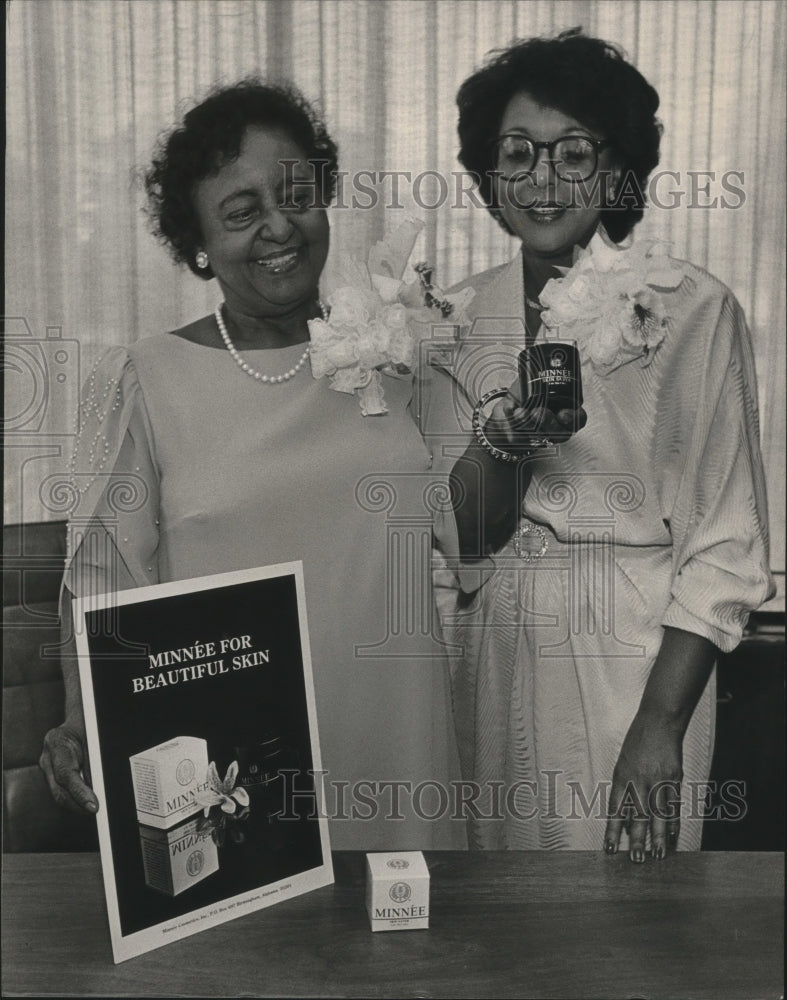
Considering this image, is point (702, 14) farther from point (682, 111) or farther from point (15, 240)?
point (15, 240)

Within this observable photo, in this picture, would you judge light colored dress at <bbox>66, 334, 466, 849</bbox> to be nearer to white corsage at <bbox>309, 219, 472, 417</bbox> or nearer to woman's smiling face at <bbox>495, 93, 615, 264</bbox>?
white corsage at <bbox>309, 219, 472, 417</bbox>

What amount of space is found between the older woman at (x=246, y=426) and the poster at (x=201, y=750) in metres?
0.32

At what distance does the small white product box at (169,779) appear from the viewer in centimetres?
94

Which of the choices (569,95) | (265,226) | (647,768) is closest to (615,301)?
(569,95)

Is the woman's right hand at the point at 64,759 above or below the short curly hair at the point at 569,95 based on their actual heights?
below

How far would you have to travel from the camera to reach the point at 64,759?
129 cm

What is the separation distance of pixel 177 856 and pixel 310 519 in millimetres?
524

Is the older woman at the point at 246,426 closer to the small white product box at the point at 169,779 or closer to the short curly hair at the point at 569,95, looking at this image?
the short curly hair at the point at 569,95

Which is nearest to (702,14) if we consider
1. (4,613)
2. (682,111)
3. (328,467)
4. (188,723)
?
(682,111)

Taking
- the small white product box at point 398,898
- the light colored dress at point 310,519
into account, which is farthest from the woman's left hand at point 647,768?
the small white product box at point 398,898

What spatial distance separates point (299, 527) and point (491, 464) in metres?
0.28

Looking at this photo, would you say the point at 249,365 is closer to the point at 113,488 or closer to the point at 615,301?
the point at 113,488

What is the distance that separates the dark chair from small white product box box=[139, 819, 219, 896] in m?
0.45

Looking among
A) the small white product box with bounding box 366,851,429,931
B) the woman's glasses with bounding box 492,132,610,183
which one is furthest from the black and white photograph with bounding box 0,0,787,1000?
the small white product box with bounding box 366,851,429,931
